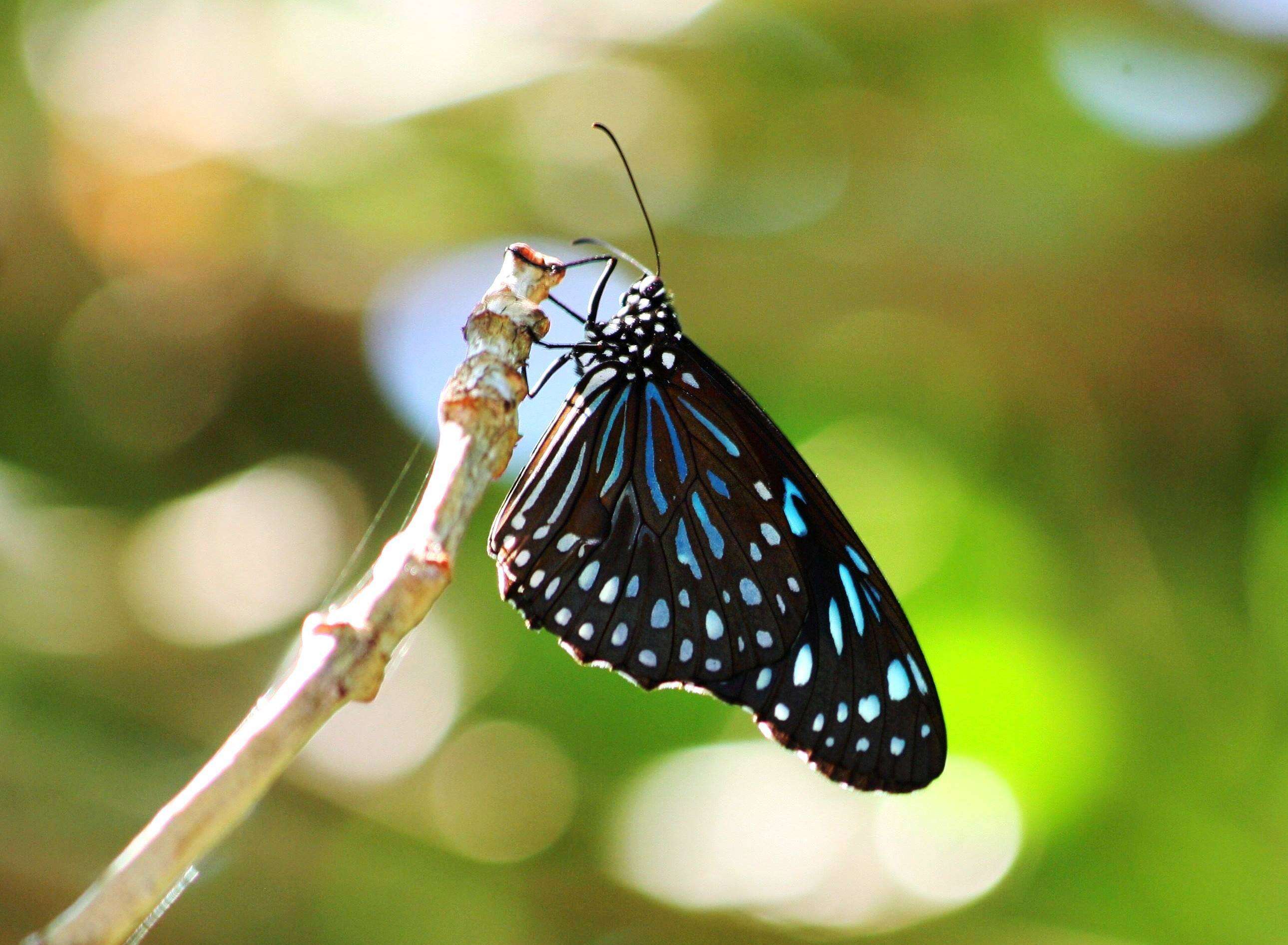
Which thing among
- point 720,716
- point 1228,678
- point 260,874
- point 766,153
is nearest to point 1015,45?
point 766,153

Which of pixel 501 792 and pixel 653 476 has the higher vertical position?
pixel 653 476

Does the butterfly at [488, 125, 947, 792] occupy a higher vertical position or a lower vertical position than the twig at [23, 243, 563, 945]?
higher

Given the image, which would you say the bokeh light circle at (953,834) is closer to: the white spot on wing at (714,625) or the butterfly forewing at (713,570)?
the butterfly forewing at (713,570)

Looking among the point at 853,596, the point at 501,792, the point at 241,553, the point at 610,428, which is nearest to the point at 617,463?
the point at 610,428

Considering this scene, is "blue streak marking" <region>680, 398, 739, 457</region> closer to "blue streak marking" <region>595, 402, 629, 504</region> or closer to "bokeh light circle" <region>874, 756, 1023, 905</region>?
"blue streak marking" <region>595, 402, 629, 504</region>

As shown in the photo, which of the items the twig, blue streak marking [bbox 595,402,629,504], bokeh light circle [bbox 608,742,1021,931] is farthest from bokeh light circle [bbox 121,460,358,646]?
the twig

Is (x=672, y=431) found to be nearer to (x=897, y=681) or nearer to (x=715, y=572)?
(x=715, y=572)

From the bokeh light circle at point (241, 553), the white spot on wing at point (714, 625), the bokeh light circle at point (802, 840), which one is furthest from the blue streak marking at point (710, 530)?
the bokeh light circle at point (241, 553)
